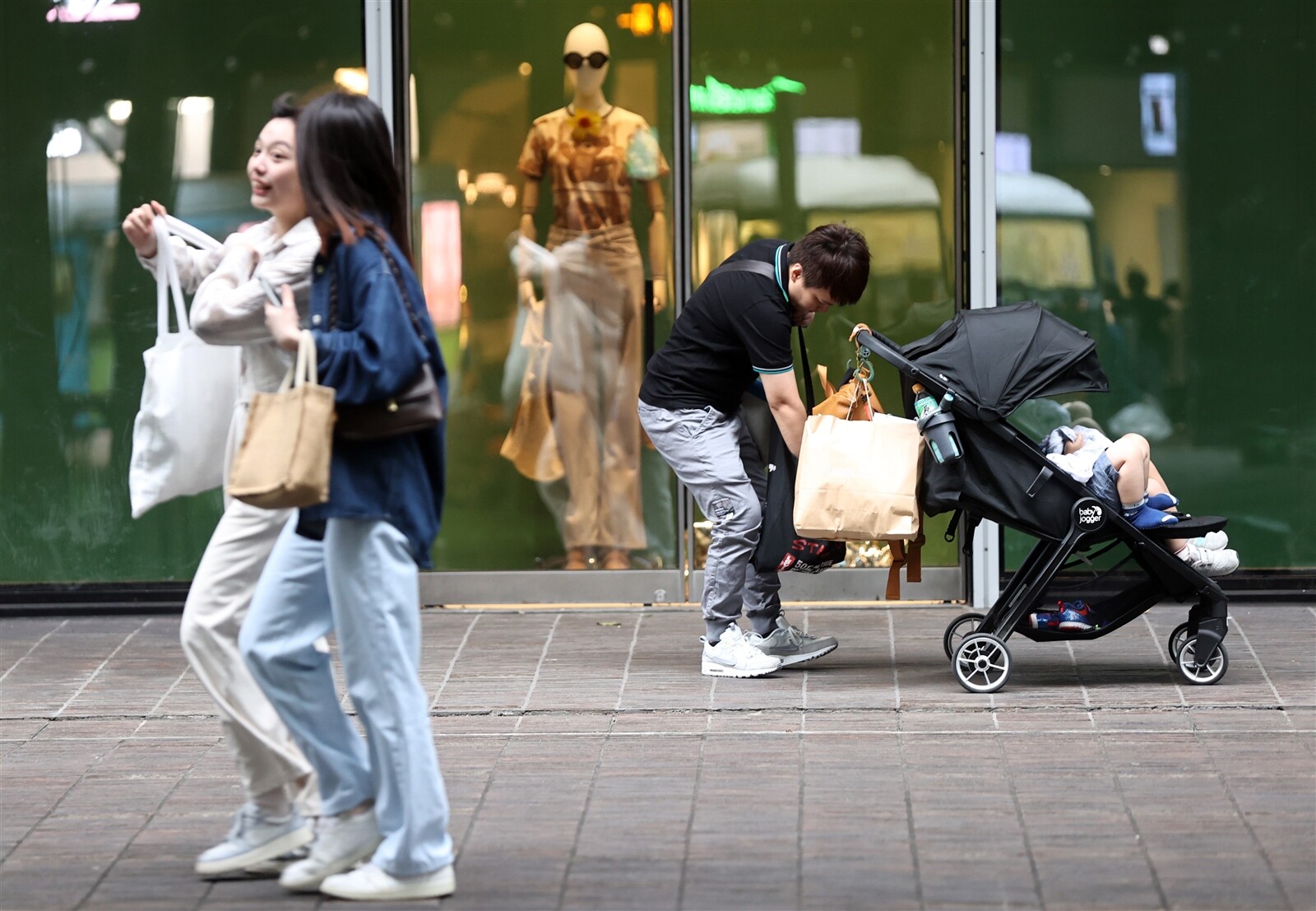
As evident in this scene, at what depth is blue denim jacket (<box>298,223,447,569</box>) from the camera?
448 cm

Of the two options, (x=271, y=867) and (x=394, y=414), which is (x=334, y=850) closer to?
(x=271, y=867)

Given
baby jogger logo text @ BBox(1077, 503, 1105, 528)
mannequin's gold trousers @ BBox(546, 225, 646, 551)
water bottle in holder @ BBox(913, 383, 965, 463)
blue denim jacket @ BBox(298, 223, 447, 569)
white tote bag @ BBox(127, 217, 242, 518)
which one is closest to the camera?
blue denim jacket @ BBox(298, 223, 447, 569)

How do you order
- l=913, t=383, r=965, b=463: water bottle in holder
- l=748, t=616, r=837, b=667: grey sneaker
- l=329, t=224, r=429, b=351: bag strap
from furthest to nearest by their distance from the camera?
1. l=748, t=616, r=837, b=667: grey sneaker
2. l=913, t=383, r=965, b=463: water bottle in holder
3. l=329, t=224, r=429, b=351: bag strap

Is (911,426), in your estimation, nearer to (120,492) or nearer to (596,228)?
(596,228)

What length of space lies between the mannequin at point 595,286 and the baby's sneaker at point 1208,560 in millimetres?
2846

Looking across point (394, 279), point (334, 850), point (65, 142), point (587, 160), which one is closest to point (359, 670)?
point (334, 850)

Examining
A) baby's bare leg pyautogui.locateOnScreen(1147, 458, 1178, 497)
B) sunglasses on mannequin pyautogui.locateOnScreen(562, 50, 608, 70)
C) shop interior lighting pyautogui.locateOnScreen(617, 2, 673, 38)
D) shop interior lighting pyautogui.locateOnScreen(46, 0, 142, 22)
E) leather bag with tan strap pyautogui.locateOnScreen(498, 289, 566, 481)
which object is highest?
shop interior lighting pyautogui.locateOnScreen(46, 0, 142, 22)

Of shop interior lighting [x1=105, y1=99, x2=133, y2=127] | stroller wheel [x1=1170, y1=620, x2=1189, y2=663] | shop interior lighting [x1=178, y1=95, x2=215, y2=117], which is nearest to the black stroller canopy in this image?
stroller wheel [x1=1170, y1=620, x2=1189, y2=663]

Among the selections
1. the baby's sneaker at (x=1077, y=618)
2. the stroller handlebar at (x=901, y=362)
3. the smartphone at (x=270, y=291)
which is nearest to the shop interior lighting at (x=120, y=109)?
the stroller handlebar at (x=901, y=362)

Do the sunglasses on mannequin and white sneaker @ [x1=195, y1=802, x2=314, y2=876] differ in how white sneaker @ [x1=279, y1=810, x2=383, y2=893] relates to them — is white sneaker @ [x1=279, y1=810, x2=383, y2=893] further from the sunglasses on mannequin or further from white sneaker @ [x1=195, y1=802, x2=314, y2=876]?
the sunglasses on mannequin

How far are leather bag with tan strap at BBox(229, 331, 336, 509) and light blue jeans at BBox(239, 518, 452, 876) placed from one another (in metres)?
0.26

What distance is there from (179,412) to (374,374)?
938 millimetres

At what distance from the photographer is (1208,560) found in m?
7.02

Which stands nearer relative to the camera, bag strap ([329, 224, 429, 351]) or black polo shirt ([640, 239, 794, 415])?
bag strap ([329, 224, 429, 351])
